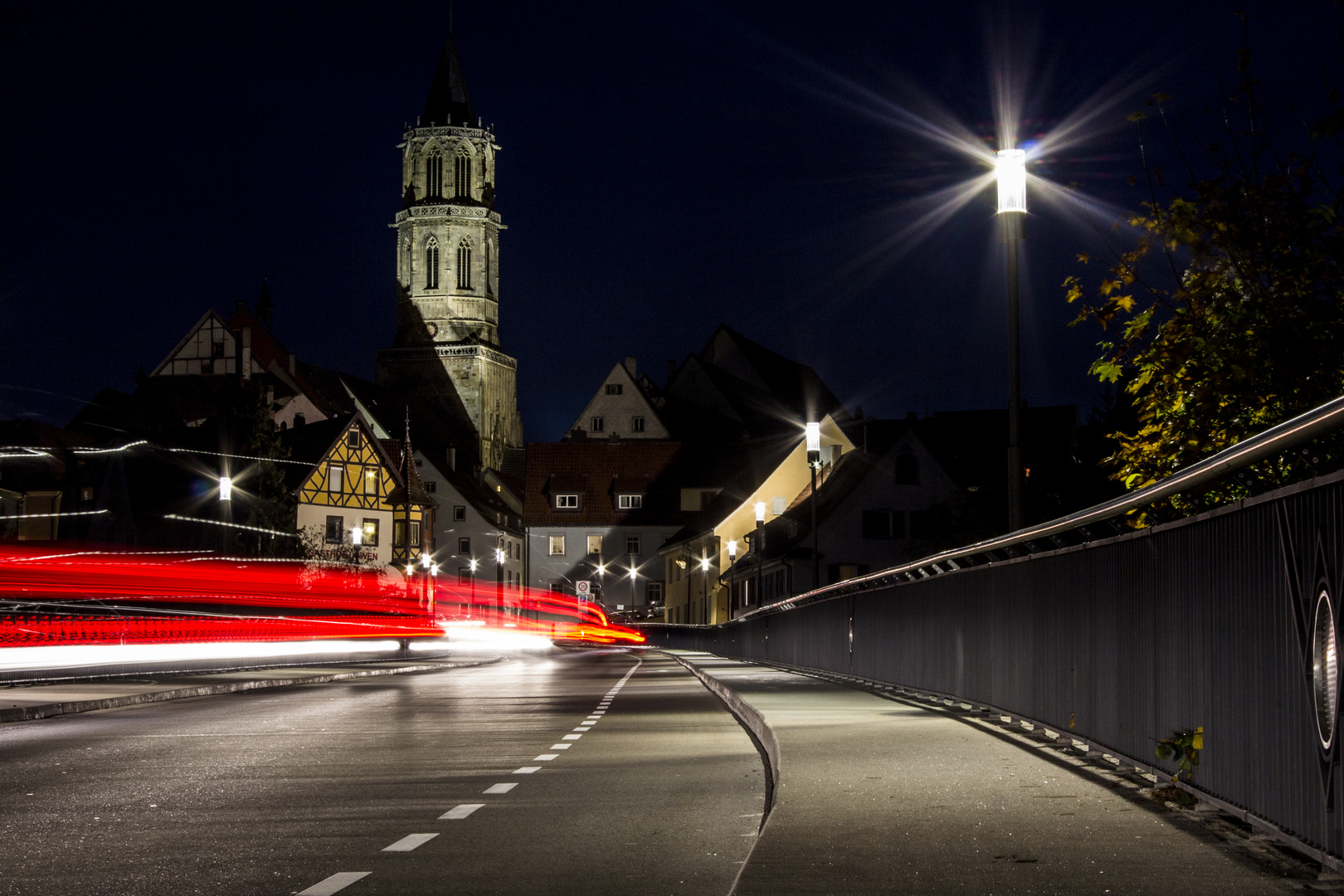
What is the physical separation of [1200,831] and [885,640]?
13242 millimetres

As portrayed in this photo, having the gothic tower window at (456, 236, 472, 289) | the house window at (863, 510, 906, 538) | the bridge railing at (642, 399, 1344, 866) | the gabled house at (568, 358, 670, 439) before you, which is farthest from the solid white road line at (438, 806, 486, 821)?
the gothic tower window at (456, 236, 472, 289)

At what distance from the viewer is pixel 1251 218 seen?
16359mm

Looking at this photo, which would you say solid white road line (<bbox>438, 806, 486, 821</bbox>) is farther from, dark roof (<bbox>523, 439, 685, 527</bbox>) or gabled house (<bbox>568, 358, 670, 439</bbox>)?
gabled house (<bbox>568, 358, 670, 439</bbox>)

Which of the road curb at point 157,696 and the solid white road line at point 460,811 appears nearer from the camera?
the solid white road line at point 460,811

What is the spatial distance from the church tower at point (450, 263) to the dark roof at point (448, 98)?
0.25 ft

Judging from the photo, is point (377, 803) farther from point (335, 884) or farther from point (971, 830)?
point (971, 830)

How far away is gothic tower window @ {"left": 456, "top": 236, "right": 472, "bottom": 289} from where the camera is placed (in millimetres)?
152788

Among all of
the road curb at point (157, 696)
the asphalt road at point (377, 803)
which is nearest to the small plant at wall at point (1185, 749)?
the asphalt road at point (377, 803)

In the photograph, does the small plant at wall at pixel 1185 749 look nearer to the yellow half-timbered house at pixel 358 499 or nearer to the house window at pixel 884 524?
the house window at pixel 884 524

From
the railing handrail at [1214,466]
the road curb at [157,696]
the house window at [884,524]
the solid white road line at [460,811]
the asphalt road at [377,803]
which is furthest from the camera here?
the house window at [884,524]

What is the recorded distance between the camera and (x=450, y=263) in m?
153

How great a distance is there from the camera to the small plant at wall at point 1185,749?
827 centimetres

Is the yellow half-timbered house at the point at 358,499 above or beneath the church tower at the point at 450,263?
beneath

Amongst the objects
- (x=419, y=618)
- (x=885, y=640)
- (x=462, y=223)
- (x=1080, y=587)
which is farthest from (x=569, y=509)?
(x=1080, y=587)
